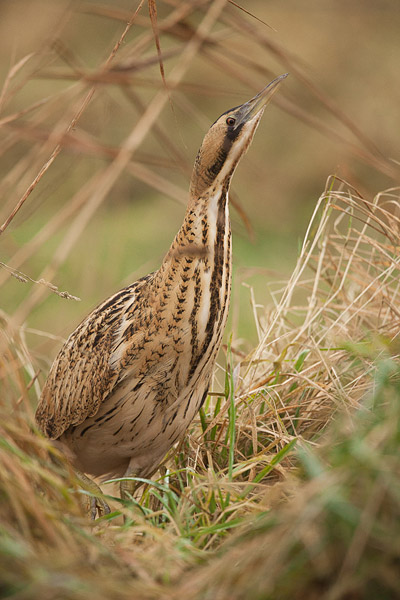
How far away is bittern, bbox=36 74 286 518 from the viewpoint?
2062 mm

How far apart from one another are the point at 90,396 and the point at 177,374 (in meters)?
0.33

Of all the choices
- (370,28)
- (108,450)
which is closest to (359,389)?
(108,450)

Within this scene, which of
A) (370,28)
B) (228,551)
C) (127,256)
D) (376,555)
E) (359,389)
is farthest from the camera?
(370,28)

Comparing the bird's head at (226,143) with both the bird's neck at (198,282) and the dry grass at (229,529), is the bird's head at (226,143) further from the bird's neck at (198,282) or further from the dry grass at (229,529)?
the dry grass at (229,529)

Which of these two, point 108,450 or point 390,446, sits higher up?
point 390,446

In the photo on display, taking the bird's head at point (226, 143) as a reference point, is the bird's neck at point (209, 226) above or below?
below

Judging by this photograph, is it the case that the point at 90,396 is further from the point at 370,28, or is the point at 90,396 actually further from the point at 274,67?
the point at 370,28

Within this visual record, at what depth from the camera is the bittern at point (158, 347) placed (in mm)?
2062

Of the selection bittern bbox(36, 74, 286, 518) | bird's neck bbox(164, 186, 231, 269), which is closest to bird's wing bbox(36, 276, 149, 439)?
bittern bbox(36, 74, 286, 518)

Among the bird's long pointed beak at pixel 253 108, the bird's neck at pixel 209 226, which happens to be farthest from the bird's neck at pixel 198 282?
the bird's long pointed beak at pixel 253 108

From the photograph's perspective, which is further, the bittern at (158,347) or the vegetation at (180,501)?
the bittern at (158,347)

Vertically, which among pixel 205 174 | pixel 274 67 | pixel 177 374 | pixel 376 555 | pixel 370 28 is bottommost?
pixel 376 555

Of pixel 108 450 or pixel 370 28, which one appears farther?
pixel 370 28

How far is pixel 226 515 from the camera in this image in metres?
1.66
